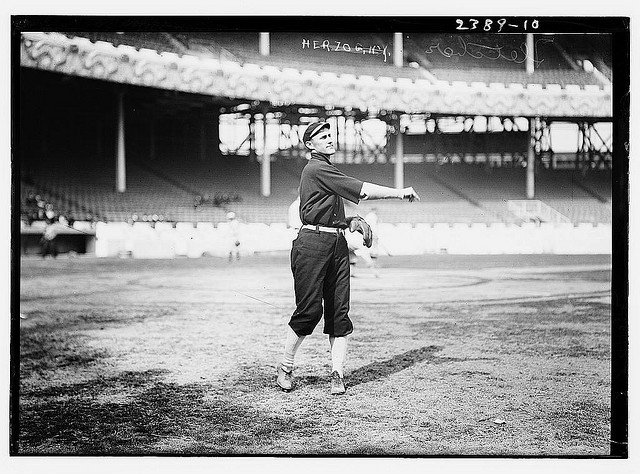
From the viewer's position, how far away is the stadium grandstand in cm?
603

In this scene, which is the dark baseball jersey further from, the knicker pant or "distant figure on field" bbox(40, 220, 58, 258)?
"distant figure on field" bbox(40, 220, 58, 258)

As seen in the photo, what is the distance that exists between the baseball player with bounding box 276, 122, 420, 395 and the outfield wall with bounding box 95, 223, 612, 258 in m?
0.22

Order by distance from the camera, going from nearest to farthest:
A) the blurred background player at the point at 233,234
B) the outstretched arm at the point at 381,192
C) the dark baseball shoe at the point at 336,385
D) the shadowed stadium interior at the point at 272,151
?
the outstretched arm at the point at 381,192, the dark baseball shoe at the point at 336,385, the shadowed stadium interior at the point at 272,151, the blurred background player at the point at 233,234

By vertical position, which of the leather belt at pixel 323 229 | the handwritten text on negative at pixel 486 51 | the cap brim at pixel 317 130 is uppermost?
the handwritten text on negative at pixel 486 51

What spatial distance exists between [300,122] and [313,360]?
1.58m

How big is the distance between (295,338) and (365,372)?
0.51m

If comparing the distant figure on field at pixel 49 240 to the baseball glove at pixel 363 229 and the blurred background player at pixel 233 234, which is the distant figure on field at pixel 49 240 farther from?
the baseball glove at pixel 363 229

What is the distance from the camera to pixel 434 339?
6125 millimetres

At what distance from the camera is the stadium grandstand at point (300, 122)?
19.8 feet

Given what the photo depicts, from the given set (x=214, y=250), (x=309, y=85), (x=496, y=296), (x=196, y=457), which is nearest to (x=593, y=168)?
(x=496, y=296)

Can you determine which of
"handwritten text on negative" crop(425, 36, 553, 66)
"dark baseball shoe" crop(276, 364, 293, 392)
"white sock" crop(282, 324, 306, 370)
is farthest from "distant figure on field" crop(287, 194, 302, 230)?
"handwritten text on negative" crop(425, 36, 553, 66)

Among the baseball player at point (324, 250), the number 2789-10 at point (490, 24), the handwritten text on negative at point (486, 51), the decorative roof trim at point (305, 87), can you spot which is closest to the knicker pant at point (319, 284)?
the baseball player at point (324, 250)

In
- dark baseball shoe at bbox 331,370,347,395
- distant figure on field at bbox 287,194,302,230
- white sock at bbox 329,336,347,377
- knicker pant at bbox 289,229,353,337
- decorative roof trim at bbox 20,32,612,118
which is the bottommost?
dark baseball shoe at bbox 331,370,347,395

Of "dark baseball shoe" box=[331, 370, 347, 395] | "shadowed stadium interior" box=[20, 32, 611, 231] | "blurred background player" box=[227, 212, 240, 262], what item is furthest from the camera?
"blurred background player" box=[227, 212, 240, 262]
